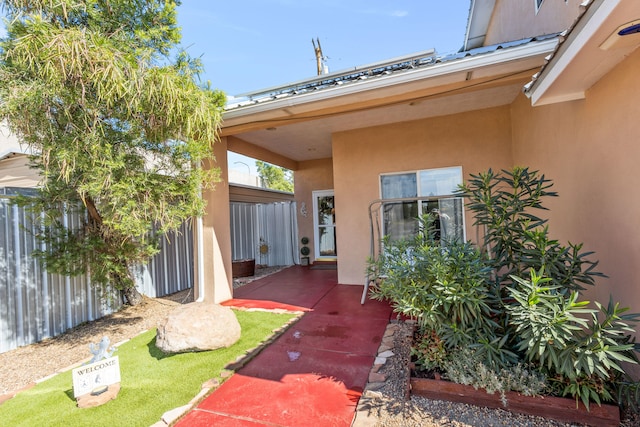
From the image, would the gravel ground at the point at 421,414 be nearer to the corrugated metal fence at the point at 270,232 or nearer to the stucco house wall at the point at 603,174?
the stucco house wall at the point at 603,174

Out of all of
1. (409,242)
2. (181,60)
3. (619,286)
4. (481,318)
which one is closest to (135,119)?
A: (181,60)

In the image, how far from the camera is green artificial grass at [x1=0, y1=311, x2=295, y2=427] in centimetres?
245

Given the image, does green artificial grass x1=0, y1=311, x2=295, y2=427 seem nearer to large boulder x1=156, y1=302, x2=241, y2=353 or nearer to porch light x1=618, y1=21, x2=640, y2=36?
large boulder x1=156, y1=302, x2=241, y2=353

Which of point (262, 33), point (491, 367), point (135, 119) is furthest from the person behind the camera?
point (262, 33)

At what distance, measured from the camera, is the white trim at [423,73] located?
3.22 metres

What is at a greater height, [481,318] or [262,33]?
[262,33]

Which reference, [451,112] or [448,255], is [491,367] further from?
[451,112]

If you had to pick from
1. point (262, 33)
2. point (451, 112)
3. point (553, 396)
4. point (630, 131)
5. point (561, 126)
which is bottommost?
point (553, 396)

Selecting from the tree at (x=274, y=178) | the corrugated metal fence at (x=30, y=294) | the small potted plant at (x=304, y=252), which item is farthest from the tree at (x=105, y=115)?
the tree at (x=274, y=178)

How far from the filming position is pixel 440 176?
19.0ft

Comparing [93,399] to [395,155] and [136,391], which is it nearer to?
[136,391]

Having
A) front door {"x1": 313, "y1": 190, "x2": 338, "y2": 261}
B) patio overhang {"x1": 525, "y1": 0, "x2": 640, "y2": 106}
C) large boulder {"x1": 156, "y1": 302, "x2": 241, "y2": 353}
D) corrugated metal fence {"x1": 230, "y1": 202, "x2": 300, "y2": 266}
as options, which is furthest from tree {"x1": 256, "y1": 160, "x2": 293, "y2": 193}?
patio overhang {"x1": 525, "y1": 0, "x2": 640, "y2": 106}

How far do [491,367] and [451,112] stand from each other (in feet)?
15.6

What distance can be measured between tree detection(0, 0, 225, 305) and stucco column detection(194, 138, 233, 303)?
1133mm
